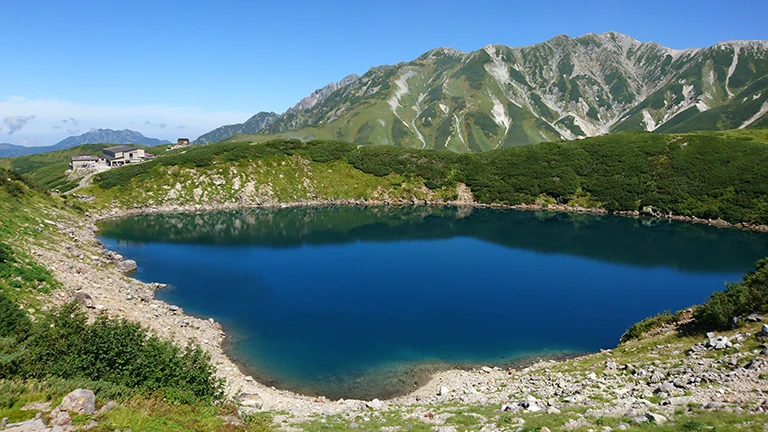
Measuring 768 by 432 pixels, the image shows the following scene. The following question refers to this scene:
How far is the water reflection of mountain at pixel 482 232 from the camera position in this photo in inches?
2630

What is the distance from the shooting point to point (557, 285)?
170ft

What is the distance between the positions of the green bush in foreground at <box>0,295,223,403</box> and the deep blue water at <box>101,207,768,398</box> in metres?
13.6

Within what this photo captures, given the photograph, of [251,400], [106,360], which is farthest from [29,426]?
[251,400]

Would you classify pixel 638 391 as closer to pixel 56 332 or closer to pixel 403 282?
pixel 56 332

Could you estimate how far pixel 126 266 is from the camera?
5181 centimetres

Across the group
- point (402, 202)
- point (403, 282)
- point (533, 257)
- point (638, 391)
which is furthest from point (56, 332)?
point (402, 202)

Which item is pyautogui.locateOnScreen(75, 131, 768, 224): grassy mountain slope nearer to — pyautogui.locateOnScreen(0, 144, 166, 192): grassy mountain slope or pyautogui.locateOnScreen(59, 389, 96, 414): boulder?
pyautogui.locateOnScreen(0, 144, 166, 192): grassy mountain slope

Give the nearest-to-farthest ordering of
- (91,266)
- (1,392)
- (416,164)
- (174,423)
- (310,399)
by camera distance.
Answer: (1,392)
(174,423)
(310,399)
(91,266)
(416,164)

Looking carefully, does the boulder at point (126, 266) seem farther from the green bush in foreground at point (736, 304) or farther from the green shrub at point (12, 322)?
the green bush in foreground at point (736, 304)

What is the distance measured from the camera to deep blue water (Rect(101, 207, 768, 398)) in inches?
1337

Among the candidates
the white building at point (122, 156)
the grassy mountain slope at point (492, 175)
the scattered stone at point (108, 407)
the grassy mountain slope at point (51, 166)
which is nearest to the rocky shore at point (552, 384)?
the scattered stone at point (108, 407)

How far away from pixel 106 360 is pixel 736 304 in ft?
112

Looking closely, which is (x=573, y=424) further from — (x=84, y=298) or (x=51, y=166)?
(x=51, y=166)

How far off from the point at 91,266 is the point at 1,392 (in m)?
38.3
